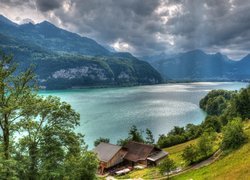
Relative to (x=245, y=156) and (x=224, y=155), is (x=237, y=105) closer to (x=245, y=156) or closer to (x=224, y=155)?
(x=224, y=155)

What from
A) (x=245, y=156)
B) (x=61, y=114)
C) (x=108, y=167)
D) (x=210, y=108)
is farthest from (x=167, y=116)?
(x=61, y=114)

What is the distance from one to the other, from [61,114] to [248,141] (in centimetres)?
3338

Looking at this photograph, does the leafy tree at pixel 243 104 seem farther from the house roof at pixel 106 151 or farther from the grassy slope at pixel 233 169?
the grassy slope at pixel 233 169

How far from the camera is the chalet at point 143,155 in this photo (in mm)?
65700

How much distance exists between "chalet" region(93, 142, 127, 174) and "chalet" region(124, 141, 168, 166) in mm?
1842

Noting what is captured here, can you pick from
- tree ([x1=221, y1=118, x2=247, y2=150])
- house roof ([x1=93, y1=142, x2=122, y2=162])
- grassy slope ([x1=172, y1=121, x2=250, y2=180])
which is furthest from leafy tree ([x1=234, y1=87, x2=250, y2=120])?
grassy slope ([x1=172, y1=121, x2=250, y2=180])

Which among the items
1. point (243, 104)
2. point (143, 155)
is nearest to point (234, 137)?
point (143, 155)

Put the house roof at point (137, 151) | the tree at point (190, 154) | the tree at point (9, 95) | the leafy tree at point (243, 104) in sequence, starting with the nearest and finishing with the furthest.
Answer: the tree at point (9, 95) → the tree at point (190, 154) → the house roof at point (137, 151) → the leafy tree at point (243, 104)

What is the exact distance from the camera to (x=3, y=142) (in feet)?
75.6

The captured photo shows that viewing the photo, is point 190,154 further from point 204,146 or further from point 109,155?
point 109,155

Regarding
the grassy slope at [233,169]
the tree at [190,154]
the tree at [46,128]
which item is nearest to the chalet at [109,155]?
the tree at [190,154]

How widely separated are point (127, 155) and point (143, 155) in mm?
4733

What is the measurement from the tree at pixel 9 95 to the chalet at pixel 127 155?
1677 inches

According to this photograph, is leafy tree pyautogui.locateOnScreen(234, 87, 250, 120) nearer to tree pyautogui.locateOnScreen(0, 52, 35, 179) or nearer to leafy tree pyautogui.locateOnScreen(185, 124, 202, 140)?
leafy tree pyautogui.locateOnScreen(185, 124, 202, 140)
